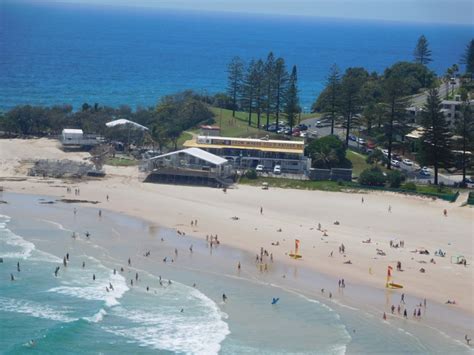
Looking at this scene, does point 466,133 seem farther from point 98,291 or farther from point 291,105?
point 98,291

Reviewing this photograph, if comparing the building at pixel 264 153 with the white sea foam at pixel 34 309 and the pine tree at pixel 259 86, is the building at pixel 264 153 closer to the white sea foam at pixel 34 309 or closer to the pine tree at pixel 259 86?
the pine tree at pixel 259 86

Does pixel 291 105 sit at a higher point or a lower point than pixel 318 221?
higher

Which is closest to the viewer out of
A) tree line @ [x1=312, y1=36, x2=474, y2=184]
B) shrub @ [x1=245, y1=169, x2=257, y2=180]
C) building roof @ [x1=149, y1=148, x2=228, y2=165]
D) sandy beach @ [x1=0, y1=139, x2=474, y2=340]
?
sandy beach @ [x1=0, y1=139, x2=474, y2=340]

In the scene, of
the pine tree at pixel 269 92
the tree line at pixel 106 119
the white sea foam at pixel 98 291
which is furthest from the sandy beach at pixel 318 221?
the pine tree at pixel 269 92

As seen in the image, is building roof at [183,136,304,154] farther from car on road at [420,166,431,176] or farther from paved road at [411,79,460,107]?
paved road at [411,79,460,107]

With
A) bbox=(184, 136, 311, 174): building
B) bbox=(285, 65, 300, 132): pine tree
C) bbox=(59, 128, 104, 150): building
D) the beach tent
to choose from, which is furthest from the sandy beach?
bbox=(285, 65, 300, 132): pine tree

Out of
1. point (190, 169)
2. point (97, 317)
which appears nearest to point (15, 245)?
point (97, 317)
